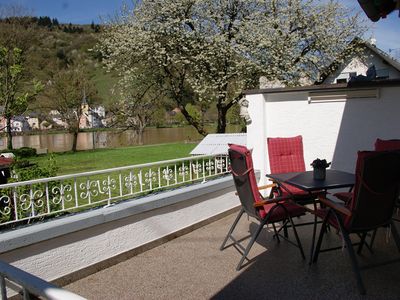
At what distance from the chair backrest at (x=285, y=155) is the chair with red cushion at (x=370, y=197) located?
5.95 ft

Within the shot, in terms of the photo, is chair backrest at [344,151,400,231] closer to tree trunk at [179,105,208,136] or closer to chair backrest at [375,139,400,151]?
chair backrest at [375,139,400,151]

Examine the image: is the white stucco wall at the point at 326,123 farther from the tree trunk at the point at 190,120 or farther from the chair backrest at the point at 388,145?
the tree trunk at the point at 190,120

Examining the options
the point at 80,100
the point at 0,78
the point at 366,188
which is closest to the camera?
the point at 366,188

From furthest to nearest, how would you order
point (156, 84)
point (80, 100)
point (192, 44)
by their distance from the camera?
point (80, 100) < point (156, 84) < point (192, 44)

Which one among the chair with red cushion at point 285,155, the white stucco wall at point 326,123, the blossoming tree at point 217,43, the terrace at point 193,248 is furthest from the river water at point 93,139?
the chair with red cushion at point 285,155

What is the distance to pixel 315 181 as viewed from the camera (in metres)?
3.86

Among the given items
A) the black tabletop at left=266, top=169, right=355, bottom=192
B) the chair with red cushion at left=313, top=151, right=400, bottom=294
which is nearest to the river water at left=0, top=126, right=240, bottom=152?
the black tabletop at left=266, top=169, right=355, bottom=192

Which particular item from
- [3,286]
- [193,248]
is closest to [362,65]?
[193,248]

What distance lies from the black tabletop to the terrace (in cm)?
76

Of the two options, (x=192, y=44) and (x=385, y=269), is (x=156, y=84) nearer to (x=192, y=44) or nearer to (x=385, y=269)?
(x=192, y=44)

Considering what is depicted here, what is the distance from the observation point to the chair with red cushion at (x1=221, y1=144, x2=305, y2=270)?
350 cm

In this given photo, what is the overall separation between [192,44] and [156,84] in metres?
1.84

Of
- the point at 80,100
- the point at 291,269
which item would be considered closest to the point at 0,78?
the point at 80,100

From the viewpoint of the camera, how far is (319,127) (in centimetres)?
591
